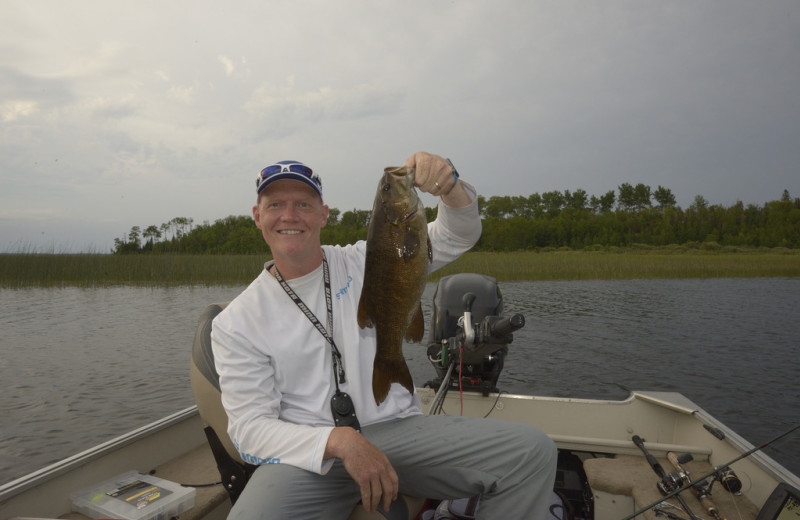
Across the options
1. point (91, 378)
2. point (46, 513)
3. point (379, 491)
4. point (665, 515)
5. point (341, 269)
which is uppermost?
point (341, 269)

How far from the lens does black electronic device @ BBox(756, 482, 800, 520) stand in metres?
2.45

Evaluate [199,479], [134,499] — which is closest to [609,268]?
[199,479]

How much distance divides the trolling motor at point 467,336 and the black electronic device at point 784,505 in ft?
5.16

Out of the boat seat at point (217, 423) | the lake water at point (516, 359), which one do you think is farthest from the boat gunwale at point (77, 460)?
the lake water at point (516, 359)

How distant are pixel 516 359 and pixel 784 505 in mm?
9192

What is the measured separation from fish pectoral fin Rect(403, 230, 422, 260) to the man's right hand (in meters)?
0.83

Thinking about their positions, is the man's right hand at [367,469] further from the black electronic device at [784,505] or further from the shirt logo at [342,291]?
the black electronic device at [784,505]

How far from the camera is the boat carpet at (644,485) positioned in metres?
3.04

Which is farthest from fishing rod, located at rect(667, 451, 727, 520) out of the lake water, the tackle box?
the lake water

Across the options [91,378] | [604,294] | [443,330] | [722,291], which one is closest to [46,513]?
[443,330]

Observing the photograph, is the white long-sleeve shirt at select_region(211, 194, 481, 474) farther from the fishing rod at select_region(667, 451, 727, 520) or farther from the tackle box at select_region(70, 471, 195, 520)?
the fishing rod at select_region(667, 451, 727, 520)

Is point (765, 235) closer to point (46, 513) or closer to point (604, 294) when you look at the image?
point (604, 294)

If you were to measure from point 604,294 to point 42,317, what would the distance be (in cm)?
2087

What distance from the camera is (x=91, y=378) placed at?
10281 mm
